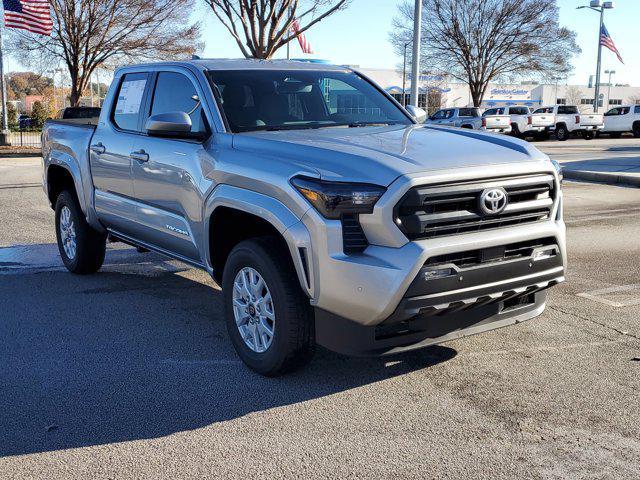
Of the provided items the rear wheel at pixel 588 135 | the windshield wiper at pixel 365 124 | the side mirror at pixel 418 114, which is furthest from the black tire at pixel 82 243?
the rear wheel at pixel 588 135

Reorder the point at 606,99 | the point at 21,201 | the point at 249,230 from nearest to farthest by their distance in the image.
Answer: the point at 249,230 < the point at 21,201 < the point at 606,99

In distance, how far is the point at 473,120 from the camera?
34.1 metres

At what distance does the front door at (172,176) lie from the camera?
5.10 meters

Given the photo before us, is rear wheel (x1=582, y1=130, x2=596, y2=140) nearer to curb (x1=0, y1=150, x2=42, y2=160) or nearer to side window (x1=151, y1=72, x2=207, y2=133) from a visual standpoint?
curb (x1=0, y1=150, x2=42, y2=160)

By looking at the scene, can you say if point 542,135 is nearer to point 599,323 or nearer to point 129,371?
point 599,323

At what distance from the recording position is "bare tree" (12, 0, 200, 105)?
27609mm

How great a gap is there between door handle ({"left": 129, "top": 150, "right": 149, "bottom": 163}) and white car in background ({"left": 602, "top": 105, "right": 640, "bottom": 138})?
3701cm

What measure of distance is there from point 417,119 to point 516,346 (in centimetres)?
203

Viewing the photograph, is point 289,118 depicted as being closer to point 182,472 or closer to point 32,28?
point 182,472

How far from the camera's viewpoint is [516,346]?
16.8ft

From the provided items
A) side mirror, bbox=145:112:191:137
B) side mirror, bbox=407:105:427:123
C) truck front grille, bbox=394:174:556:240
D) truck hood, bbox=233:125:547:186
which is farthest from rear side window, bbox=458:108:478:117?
truck front grille, bbox=394:174:556:240

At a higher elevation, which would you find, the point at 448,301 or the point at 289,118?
the point at 289,118

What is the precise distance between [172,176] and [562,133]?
34869mm

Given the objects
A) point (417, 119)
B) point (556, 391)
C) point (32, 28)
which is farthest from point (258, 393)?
point (32, 28)
